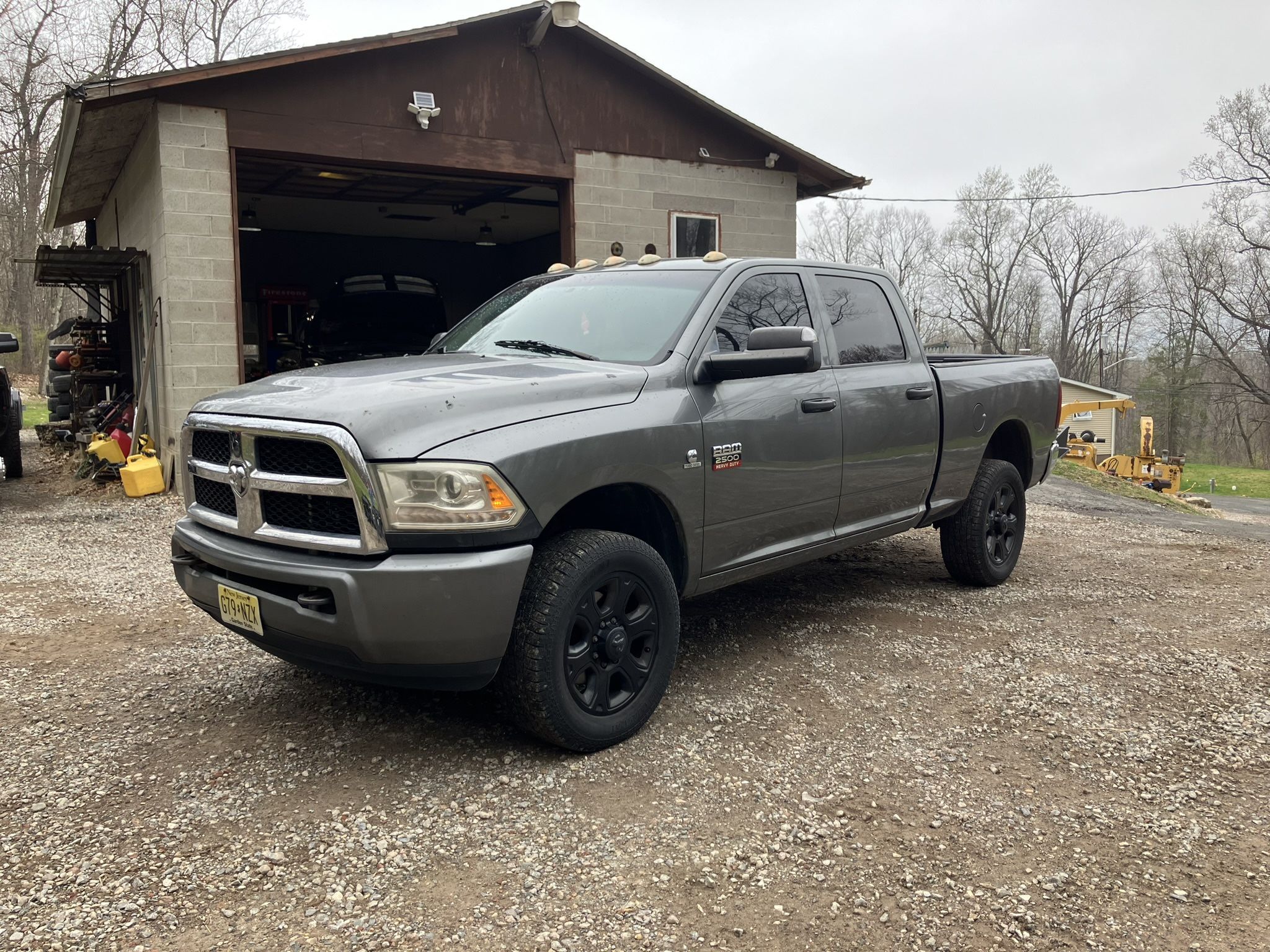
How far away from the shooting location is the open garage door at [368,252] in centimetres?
1544

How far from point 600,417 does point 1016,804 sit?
78.1 inches

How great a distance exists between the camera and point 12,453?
461 inches

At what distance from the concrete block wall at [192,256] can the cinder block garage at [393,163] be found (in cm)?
2

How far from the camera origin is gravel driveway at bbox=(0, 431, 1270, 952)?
8.92 feet

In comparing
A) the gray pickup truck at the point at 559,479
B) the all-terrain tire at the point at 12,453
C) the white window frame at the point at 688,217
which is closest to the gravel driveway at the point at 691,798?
the gray pickup truck at the point at 559,479

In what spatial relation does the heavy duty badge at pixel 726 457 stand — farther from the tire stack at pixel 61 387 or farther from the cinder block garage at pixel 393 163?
the tire stack at pixel 61 387

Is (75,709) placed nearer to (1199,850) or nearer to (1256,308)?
(1199,850)

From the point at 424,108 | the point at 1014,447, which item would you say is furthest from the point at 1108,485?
the point at 424,108

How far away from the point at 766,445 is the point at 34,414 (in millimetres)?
26144

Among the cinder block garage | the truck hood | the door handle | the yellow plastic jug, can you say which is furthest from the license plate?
the yellow plastic jug

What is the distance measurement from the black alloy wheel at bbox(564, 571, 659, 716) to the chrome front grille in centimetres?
81

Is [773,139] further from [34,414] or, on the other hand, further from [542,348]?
[34,414]

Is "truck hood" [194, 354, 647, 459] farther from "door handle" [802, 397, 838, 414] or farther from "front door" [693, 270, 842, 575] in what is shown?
"door handle" [802, 397, 838, 414]

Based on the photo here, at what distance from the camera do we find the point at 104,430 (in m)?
12.4
